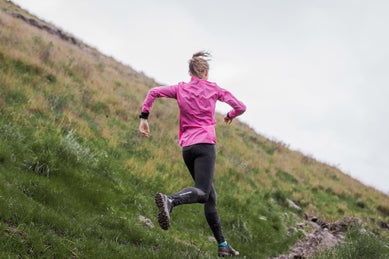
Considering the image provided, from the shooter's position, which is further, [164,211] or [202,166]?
[202,166]

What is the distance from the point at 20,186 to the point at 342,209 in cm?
1270

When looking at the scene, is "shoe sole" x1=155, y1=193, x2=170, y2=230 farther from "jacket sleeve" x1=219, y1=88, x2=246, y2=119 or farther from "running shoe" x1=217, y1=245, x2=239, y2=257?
"jacket sleeve" x1=219, y1=88, x2=246, y2=119

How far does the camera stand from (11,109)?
8844 millimetres

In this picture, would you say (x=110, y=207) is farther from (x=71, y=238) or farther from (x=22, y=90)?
(x=22, y=90)

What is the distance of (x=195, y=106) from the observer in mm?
5047

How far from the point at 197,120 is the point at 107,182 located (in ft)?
12.3

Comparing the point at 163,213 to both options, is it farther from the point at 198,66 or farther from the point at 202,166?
the point at 198,66

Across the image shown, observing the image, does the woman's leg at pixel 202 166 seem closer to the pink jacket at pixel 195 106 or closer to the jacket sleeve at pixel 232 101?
the pink jacket at pixel 195 106

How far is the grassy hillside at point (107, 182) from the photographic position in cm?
523

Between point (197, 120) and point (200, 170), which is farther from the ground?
point (197, 120)

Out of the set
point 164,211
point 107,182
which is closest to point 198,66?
point 164,211

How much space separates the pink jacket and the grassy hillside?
165 cm

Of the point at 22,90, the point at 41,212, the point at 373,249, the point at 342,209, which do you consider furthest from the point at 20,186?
the point at 342,209

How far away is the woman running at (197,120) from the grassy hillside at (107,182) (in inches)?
42.3
